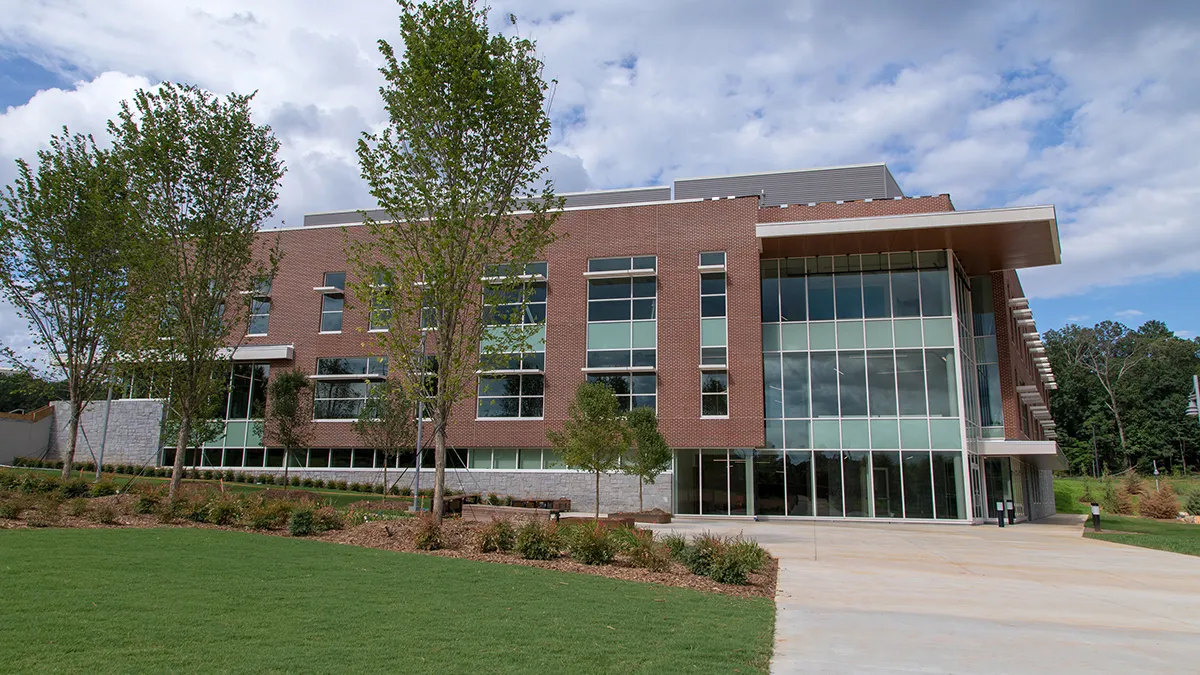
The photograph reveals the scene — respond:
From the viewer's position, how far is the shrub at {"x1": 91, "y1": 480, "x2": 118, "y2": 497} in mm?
19034

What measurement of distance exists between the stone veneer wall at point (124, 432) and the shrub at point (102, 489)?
64.7 ft

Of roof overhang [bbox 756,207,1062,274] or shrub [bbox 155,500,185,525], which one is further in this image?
roof overhang [bbox 756,207,1062,274]

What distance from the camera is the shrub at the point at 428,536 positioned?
13.3 meters

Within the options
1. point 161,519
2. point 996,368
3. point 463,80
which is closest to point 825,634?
point 463,80

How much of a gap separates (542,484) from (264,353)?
14657 millimetres

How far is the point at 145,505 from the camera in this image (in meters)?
16.4

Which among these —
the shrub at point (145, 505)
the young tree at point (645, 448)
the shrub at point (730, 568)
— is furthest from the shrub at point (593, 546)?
the young tree at point (645, 448)

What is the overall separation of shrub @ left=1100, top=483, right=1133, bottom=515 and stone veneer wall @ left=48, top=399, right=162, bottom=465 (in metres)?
45.8

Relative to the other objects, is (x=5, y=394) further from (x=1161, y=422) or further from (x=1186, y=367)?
(x=1186, y=367)

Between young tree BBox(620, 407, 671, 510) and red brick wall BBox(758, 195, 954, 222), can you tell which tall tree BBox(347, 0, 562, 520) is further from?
red brick wall BBox(758, 195, 954, 222)

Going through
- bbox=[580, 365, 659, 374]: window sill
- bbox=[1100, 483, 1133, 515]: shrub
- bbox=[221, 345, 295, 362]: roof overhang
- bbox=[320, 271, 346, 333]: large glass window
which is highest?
bbox=[320, 271, 346, 333]: large glass window

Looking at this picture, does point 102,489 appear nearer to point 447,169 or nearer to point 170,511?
point 170,511

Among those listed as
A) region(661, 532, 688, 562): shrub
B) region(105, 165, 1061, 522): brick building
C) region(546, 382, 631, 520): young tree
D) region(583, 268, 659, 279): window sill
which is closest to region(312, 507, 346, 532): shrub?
region(661, 532, 688, 562): shrub

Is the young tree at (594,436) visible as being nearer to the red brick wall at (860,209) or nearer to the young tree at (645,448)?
the young tree at (645,448)
